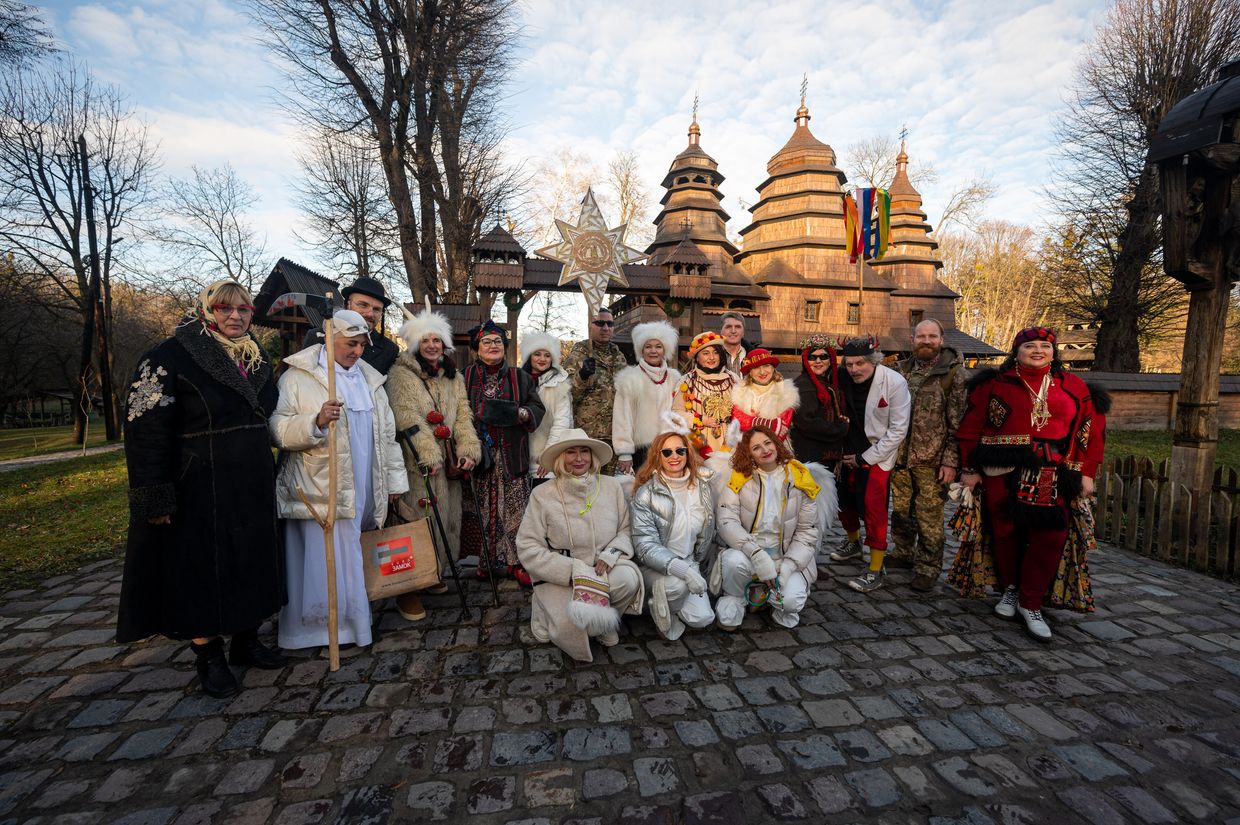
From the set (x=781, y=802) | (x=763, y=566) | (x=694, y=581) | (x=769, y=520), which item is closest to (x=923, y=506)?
(x=769, y=520)

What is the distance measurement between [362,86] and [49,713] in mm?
11949

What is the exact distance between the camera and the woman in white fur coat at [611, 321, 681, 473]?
190 inches

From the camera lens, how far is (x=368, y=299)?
414cm

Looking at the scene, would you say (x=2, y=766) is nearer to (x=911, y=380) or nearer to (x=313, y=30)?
(x=911, y=380)

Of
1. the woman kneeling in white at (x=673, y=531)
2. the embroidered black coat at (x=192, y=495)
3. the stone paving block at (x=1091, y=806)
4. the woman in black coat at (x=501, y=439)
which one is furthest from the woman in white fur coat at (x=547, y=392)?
the stone paving block at (x=1091, y=806)

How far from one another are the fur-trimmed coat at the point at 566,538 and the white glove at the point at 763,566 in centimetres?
86

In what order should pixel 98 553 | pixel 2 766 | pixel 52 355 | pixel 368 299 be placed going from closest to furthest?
pixel 2 766 < pixel 368 299 < pixel 98 553 < pixel 52 355

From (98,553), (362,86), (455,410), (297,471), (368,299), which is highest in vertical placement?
(362,86)

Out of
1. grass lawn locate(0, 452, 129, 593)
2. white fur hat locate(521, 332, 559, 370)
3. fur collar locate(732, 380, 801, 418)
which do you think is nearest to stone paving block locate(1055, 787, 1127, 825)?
fur collar locate(732, 380, 801, 418)

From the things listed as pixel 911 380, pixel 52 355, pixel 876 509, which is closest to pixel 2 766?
pixel 876 509

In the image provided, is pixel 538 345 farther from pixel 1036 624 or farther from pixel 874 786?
pixel 1036 624

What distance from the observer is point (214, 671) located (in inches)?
114

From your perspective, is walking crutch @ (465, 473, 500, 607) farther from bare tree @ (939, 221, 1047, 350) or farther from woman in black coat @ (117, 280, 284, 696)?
bare tree @ (939, 221, 1047, 350)

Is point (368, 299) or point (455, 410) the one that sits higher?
point (368, 299)
